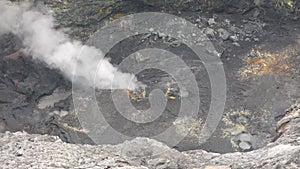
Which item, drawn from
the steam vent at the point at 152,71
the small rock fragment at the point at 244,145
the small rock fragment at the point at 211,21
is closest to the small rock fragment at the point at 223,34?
the steam vent at the point at 152,71

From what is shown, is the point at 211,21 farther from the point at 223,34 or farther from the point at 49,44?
the point at 49,44

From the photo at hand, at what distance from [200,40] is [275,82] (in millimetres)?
2559

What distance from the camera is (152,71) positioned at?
1259 centimetres

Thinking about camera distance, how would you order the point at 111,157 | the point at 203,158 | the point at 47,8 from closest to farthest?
1. the point at 111,157
2. the point at 203,158
3. the point at 47,8

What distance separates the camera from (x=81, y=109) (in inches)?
462

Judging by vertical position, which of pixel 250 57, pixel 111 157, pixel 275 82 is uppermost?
pixel 250 57

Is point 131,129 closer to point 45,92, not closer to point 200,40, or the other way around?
point 45,92

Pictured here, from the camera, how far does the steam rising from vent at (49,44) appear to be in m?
13.2

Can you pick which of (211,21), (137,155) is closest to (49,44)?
(211,21)

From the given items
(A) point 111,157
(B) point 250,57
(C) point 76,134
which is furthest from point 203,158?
(B) point 250,57

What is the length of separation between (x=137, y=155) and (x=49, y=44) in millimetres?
7347

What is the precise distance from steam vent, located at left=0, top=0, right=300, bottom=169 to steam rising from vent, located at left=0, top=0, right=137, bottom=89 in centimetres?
3

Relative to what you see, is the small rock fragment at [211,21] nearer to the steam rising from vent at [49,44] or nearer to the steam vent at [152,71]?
the steam vent at [152,71]

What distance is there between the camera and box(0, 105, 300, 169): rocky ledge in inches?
238
